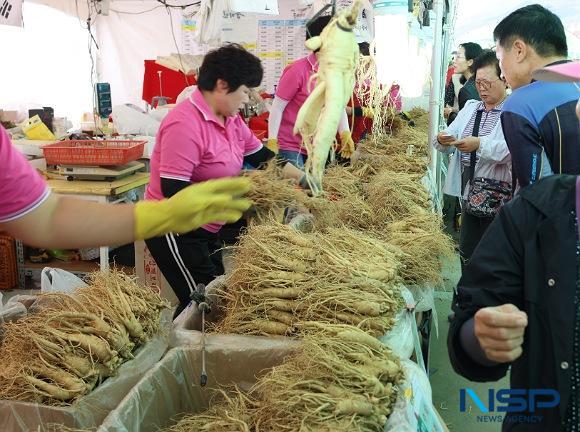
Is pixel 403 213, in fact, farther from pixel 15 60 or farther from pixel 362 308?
pixel 15 60

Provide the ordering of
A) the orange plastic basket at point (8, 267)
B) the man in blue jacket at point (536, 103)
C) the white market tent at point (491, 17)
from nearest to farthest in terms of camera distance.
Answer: the man in blue jacket at point (536, 103), the orange plastic basket at point (8, 267), the white market tent at point (491, 17)

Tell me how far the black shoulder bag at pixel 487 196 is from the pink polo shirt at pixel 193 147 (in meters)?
1.66

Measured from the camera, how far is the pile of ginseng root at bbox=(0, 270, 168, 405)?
165 centimetres

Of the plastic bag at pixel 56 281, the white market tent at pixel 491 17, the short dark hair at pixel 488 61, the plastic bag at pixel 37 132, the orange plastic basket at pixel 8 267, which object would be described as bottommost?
the orange plastic basket at pixel 8 267

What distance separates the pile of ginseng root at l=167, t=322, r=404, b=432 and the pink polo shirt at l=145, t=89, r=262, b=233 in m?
1.27

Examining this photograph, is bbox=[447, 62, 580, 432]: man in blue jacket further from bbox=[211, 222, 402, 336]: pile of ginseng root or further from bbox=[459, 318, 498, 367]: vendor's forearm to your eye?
bbox=[211, 222, 402, 336]: pile of ginseng root

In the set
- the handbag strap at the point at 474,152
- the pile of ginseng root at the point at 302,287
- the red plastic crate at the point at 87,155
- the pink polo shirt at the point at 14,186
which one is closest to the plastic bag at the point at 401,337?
the pile of ginseng root at the point at 302,287

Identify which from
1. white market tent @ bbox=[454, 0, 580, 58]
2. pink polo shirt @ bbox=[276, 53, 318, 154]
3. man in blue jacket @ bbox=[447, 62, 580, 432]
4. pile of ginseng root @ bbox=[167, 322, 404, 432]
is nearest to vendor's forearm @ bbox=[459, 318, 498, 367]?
man in blue jacket @ bbox=[447, 62, 580, 432]

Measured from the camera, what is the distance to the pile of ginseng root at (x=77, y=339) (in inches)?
64.9

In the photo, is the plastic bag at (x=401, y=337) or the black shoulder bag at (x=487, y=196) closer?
the plastic bag at (x=401, y=337)

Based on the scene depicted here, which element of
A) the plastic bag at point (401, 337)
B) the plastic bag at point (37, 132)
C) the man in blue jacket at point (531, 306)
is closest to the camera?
the man in blue jacket at point (531, 306)

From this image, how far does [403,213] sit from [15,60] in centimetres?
696

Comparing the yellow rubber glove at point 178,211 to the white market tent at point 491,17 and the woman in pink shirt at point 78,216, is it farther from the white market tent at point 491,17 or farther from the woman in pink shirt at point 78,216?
the white market tent at point 491,17

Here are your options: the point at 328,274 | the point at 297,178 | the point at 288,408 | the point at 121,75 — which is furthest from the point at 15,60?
the point at 288,408
